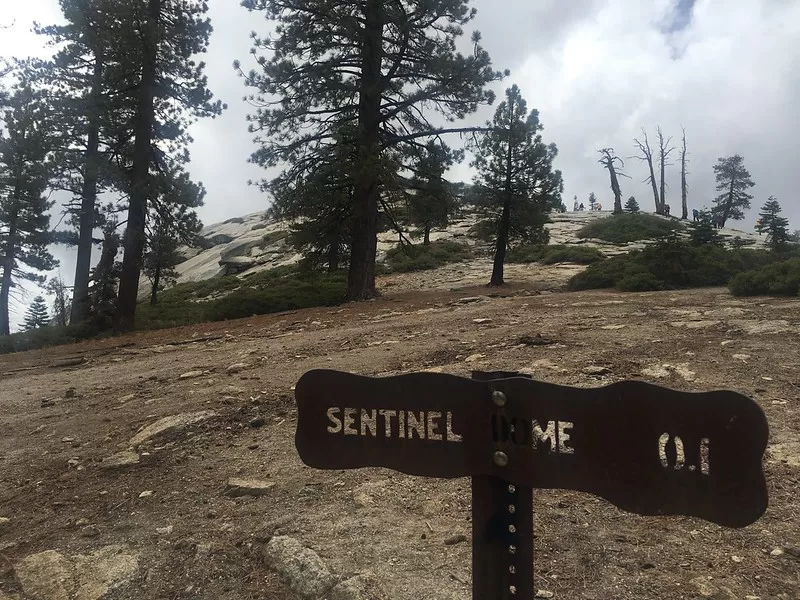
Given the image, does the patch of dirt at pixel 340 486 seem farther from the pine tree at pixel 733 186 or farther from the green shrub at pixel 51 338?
the pine tree at pixel 733 186

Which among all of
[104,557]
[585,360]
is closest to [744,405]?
[104,557]

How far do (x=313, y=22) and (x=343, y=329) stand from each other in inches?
364

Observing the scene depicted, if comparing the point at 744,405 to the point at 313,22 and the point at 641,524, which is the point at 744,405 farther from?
the point at 313,22

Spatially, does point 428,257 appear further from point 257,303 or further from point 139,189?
point 139,189

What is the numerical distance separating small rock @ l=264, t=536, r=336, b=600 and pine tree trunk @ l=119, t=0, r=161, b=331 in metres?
13.9

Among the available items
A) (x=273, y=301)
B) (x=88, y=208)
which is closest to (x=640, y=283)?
(x=273, y=301)

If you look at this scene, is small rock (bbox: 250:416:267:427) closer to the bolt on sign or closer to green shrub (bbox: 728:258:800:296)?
the bolt on sign

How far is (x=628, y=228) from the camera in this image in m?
35.4

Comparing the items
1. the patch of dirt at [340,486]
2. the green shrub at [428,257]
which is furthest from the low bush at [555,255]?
the patch of dirt at [340,486]

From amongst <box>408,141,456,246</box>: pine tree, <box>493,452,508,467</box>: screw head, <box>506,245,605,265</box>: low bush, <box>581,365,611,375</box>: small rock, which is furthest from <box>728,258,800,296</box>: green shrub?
<box>506,245,605,265</box>: low bush

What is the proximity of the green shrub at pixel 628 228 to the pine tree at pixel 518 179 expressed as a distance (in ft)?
47.9

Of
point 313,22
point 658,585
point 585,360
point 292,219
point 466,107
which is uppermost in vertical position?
point 313,22

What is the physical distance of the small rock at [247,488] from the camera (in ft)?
11.7

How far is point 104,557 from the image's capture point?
2980 mm
